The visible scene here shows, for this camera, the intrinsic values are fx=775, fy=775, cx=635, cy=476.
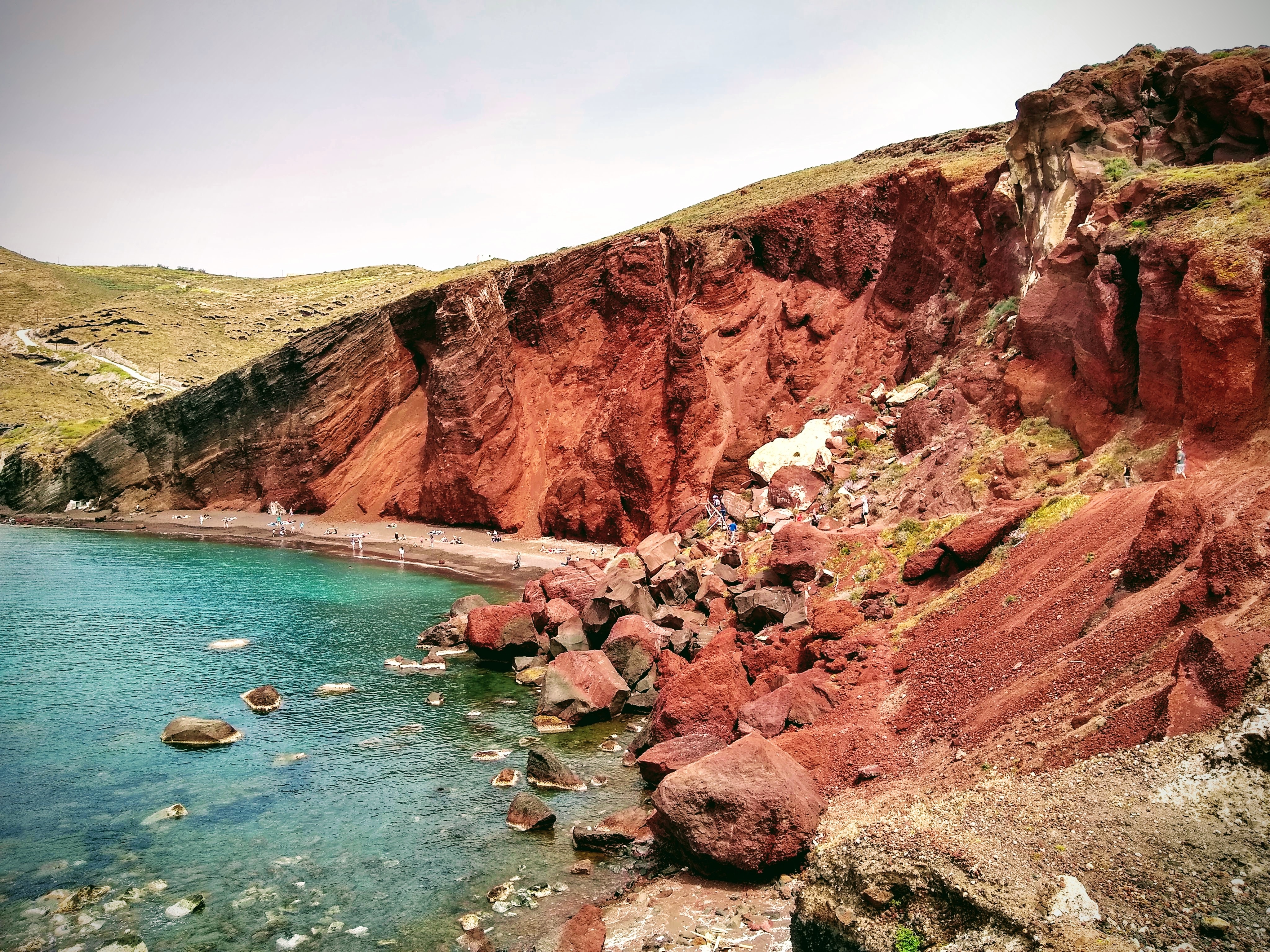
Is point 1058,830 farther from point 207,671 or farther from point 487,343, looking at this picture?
point 487,343

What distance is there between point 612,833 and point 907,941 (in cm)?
858

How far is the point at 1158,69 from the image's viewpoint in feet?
80.4

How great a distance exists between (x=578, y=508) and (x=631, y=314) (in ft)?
47.9

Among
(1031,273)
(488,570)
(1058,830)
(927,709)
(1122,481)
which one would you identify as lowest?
(488,570)

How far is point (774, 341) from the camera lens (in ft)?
165

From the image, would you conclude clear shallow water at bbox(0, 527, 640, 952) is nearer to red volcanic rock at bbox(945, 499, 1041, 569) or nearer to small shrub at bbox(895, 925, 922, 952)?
small shrub at bbox(895, 925, 922, 952)

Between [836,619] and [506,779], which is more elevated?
[836,619]

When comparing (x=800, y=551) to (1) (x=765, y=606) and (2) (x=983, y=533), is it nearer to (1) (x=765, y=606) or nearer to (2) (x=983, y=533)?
(1) (x=765, y=606)

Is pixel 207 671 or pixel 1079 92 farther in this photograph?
pixel 207 671

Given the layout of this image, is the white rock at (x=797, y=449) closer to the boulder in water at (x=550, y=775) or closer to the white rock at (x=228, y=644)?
the boulder in water at (x=550, y=775)

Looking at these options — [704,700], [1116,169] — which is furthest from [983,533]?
[1116,169]

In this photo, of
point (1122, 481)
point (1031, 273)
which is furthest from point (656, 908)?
point (1031, 273)

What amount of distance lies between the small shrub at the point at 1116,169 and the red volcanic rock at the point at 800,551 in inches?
534

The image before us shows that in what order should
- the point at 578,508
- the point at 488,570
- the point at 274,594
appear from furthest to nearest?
the point at 578,508 < the point at 488,570 < the point at 274,594
